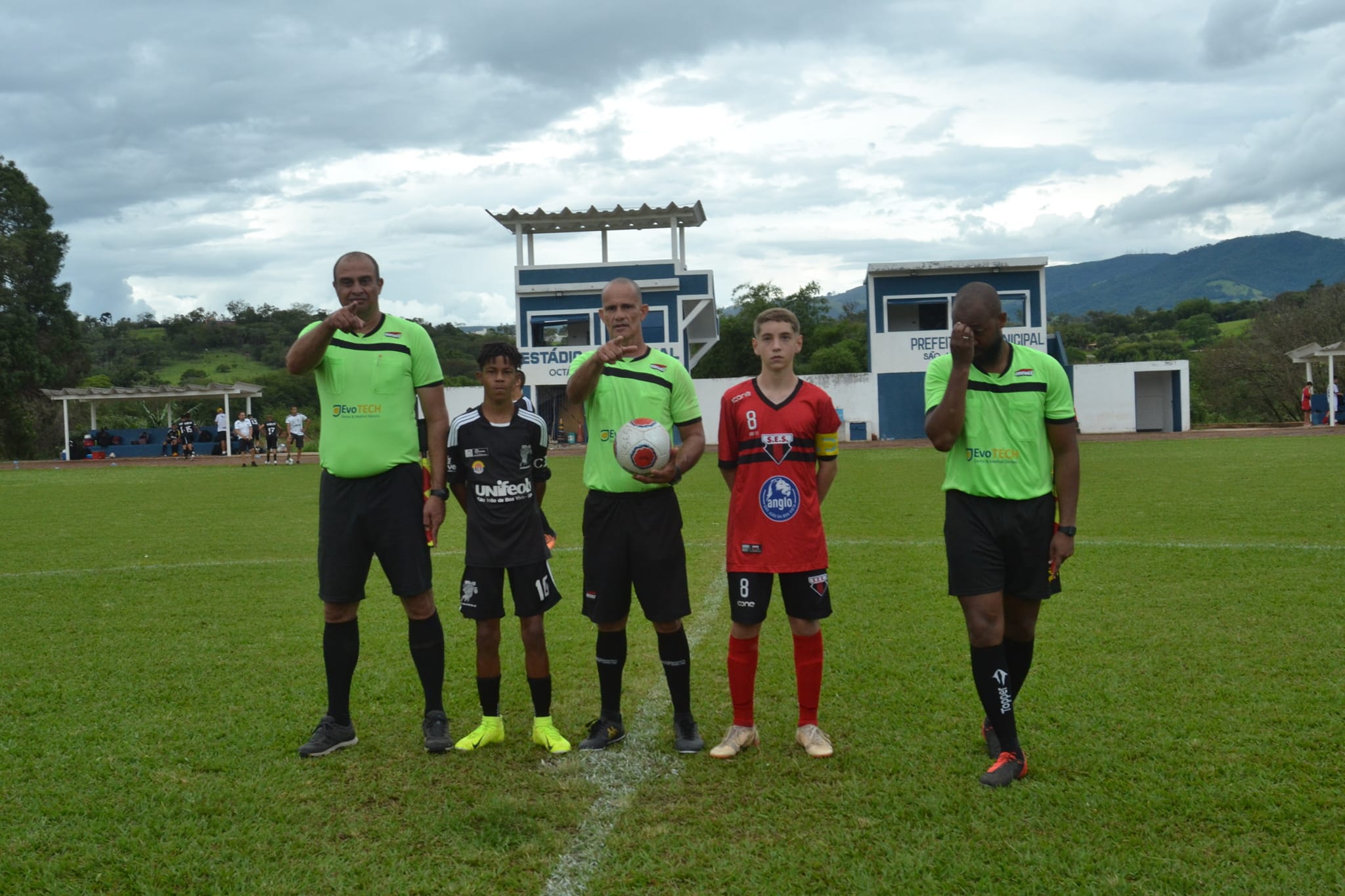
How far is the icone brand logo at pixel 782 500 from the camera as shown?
14.2 feet

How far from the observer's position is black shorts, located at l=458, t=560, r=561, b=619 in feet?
14.7

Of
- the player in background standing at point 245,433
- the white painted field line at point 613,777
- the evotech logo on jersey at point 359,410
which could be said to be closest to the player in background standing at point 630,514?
the white painted field line at point 613,777

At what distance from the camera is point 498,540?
4.52 meters

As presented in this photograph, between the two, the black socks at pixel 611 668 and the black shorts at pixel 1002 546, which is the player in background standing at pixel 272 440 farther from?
the black shorts at pixel 1002 546

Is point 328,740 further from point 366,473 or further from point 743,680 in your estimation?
point 743,680

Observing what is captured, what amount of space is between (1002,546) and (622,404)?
66.3 inches

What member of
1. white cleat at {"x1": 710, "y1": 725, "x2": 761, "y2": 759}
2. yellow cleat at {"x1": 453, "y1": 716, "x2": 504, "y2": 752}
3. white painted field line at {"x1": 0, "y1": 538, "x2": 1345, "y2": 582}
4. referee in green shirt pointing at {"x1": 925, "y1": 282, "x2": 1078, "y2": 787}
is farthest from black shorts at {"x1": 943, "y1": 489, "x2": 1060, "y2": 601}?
white painted field line at {"x1": 0, "y1": 538, "x2": 1345, "y2": 582}

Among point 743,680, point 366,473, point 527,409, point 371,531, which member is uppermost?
point 527,409

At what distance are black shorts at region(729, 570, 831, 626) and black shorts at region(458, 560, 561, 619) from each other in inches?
32.9

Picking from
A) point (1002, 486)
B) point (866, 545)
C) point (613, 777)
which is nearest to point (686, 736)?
point (613, 777)

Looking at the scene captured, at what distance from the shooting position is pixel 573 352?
119ft

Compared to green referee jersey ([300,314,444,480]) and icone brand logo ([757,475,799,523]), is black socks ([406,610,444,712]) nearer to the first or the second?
green referee jersey ([300,314,444,480])

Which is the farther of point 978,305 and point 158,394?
point 158,394

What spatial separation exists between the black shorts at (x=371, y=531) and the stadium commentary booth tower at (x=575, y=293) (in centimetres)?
3171
